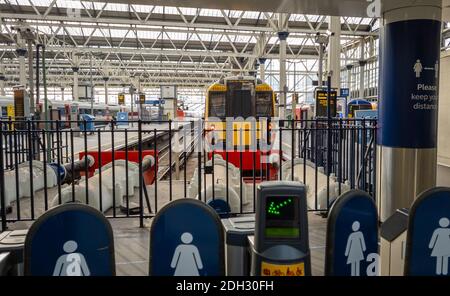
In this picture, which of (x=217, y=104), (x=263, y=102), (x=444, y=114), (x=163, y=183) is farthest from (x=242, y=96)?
(x=444, y=114)

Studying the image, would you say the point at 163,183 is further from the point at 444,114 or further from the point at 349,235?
the point at 349,235

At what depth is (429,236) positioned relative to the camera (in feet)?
9.01

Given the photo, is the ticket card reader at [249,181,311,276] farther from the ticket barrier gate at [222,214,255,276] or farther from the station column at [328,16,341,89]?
the station column at [328,16,341,89]

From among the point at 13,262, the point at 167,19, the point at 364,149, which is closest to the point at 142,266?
the point at 13,262

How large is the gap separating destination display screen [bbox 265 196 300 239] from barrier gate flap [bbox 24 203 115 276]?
1060 millimetres

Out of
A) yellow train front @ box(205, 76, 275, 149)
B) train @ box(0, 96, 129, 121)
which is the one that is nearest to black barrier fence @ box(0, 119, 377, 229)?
yellow train front @ box(205, 76, 275, 149)

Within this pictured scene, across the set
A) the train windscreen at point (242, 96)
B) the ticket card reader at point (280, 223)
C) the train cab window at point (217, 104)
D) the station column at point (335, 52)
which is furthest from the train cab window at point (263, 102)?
the ticket card reader at point (280, 223)

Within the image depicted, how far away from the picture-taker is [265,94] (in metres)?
13.3

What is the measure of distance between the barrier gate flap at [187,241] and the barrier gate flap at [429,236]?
1400 mm

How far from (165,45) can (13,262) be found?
28797 mm

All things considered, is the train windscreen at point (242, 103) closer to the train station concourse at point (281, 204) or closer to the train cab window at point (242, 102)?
the train cab window at point (242, 102)

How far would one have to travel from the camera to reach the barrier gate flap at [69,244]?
2.38 metres
